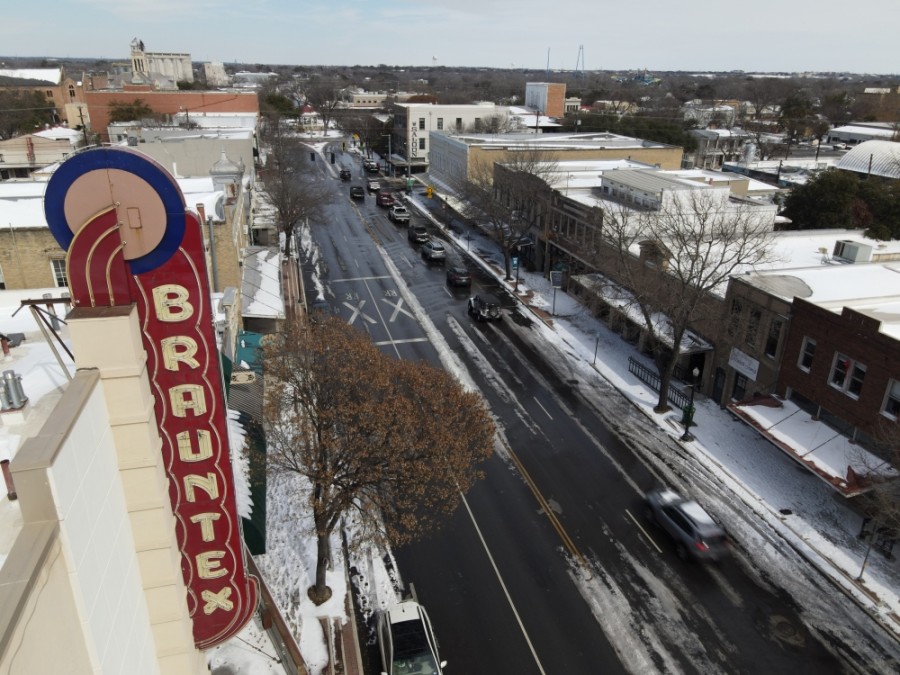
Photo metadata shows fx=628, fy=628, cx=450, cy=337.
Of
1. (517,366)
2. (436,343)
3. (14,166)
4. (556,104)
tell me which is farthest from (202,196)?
(556,104)

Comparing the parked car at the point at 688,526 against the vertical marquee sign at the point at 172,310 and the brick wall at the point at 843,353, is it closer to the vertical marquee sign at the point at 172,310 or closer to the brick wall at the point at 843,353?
the brick wall at the point at 843,353

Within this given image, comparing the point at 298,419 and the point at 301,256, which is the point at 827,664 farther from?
the point at 301,256

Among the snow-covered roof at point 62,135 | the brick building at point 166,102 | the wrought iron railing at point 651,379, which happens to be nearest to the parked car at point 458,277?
the wrought iron railing at point 651,379

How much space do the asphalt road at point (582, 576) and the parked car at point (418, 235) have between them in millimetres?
27278

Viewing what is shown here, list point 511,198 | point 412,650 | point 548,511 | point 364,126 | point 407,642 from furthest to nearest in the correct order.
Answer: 1. point 364,126
2. point 511,198
3. point 548,511
4. point 407,642
5. point 412,650

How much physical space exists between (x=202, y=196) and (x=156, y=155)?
69.4 ft

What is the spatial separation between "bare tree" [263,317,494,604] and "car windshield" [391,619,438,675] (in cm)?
217

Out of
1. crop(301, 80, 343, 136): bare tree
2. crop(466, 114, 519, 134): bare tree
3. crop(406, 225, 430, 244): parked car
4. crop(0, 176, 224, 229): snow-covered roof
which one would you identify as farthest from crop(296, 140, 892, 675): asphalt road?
crop(301, 80, 343, 136): bare tree

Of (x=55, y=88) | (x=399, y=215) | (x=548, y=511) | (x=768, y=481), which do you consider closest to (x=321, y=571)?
(x=548, y=511)

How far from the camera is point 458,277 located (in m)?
44.5

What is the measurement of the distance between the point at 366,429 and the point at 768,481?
16055 mm

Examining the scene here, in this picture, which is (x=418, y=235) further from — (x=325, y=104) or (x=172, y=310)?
(x=325, y=104)

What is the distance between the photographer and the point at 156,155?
48.0 metres

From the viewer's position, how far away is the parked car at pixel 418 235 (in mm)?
55281
